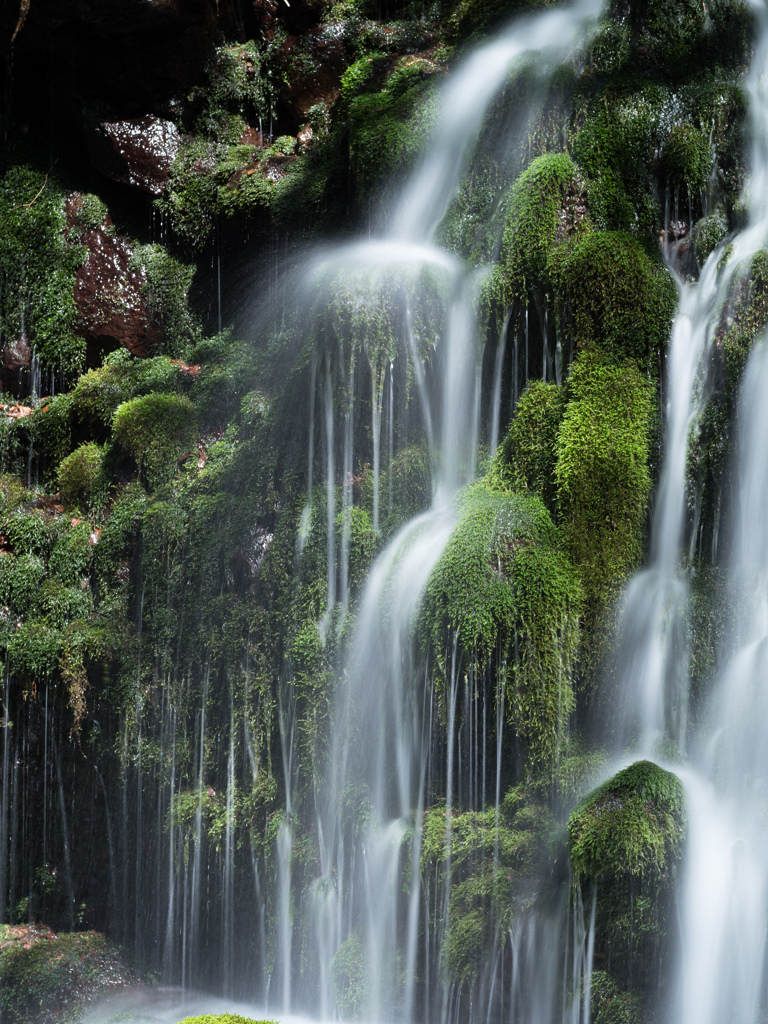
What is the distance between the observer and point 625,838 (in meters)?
4.88

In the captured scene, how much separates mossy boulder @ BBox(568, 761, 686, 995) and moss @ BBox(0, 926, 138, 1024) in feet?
11.7

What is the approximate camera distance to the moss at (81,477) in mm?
8141

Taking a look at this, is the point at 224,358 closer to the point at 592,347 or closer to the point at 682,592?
the point at 592,347

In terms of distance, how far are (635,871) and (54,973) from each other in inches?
164

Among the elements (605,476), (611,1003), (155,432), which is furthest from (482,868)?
(155,432)

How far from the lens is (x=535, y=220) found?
692cm

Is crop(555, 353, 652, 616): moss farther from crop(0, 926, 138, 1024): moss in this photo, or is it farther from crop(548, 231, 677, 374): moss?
crop(0, 926, 138, 1024): moss

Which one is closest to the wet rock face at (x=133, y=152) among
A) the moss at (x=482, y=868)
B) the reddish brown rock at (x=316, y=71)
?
the reddish brown rock at (x=316, y=71)

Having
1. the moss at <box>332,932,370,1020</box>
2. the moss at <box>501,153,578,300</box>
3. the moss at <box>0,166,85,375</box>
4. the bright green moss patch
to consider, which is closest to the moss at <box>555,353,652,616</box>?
the moss at <box>501,153,578,300</box>

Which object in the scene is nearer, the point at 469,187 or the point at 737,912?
the point at 737,912

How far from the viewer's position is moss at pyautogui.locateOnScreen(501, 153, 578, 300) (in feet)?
22.2

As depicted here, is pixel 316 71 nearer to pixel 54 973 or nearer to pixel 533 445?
pixel 533 445

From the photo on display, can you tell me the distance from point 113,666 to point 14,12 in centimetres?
697

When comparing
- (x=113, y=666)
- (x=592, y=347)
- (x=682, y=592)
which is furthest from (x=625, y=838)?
(x=113, y=666)
